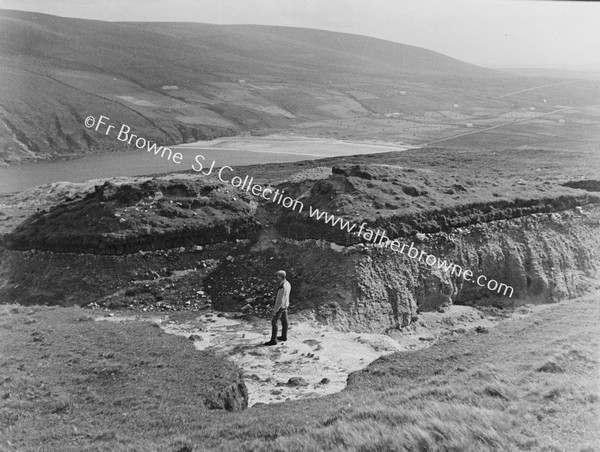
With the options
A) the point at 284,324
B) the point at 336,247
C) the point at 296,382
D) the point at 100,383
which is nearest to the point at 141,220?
the point at 336,247

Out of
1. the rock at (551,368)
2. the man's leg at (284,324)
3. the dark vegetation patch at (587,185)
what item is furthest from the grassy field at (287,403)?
the dark vegetation patch at (587,185)

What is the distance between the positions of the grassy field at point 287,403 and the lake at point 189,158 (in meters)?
38.4

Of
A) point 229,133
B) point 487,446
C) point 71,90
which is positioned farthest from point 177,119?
point 487,446

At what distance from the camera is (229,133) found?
8512 centimetres

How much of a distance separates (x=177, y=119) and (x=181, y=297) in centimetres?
6859

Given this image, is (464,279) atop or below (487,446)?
below

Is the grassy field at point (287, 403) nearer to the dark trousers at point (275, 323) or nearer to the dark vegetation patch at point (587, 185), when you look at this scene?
the dark trousers at point (275, 323)

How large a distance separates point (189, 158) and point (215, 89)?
1048 inches

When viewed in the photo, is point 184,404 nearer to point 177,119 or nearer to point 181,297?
point 181,297

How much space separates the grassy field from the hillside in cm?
6093

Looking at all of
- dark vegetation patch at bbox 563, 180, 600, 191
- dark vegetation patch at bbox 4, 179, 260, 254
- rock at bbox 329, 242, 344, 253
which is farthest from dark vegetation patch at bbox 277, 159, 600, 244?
dark vegetation patch at bbox 563, 180, 600, 191

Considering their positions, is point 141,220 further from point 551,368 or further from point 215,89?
point 215,89

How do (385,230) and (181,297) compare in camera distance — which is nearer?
(181,297)

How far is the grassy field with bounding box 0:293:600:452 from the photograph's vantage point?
9.41 meters
